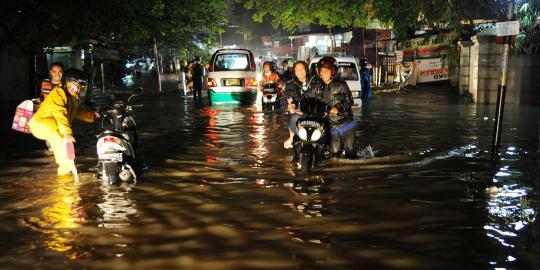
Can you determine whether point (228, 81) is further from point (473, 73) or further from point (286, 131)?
point (473, 73)

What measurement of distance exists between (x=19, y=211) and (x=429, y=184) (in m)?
5.21

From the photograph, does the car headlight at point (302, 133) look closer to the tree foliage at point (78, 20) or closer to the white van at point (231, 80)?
the tree foliage at point (78, 20)

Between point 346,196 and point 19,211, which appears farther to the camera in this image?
point 346,196

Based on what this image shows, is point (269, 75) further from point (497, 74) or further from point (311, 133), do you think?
A: point (311, 133)

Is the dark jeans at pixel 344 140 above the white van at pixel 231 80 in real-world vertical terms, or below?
below

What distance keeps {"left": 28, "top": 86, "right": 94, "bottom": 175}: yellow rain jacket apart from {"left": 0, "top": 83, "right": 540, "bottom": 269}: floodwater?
1.72ft

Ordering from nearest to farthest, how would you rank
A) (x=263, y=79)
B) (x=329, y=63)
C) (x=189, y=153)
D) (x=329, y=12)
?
(x=329, y=63) → (x=189, y=153) → (x=263, y=79) → (x=329, y=12)

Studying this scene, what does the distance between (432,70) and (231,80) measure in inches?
526

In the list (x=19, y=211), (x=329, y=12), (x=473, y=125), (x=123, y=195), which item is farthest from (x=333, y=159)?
(x=329, y=12)

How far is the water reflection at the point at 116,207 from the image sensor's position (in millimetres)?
6266

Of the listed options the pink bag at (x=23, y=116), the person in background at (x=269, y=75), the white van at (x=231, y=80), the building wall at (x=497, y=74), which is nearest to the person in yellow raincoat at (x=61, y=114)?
the pink bag at (x=23, y=116)

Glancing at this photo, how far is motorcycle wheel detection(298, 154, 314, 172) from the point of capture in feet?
28.5

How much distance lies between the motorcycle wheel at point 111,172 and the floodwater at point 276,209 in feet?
0.58

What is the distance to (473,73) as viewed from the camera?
20.8 m
